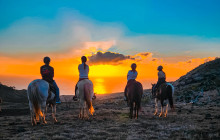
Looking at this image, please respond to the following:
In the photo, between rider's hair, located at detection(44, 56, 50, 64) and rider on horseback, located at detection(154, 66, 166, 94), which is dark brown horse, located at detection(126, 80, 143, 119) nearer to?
rider on horseback, located at detection(154, 66, 166, 94)

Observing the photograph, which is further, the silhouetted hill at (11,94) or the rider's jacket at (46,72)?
the silhouetted hill at (11,94)

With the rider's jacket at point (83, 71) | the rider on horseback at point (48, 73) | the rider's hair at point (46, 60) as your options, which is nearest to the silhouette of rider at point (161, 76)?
the rider's jacket at point (83, 71)

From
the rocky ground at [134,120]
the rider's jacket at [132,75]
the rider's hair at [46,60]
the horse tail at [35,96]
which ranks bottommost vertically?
the rocky ground at [134,120]

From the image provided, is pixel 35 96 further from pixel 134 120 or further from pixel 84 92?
pixel 134 120

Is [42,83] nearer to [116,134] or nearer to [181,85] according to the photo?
[116,134]

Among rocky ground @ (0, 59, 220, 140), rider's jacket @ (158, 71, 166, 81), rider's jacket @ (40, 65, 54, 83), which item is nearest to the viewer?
rocky ground @ (0, 59, 220, 140)

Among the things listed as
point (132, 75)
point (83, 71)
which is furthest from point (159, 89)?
point (83, 71)

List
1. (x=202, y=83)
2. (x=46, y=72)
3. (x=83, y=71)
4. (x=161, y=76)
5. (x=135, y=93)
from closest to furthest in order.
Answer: (x=46, y=72) → (x=135, y=93) → (x=83, y=71) → (x=161, y=76) → (x=202, y=83)

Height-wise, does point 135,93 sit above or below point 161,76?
below

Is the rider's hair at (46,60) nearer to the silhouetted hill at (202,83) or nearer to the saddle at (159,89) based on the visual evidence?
the saddle at (159,89)

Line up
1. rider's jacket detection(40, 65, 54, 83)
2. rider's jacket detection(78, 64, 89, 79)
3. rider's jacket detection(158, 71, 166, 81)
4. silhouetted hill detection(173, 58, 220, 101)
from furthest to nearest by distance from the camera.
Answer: silhouetted hill detection(173, 58, 220, 101)
rider's jacket detection(158, 71, 166, 81)
rider's jacket detection(78, 64, 89, 79)
rider's jacket detection(40, 65, 54, 83)

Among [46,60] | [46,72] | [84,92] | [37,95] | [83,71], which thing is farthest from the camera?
[83,71]

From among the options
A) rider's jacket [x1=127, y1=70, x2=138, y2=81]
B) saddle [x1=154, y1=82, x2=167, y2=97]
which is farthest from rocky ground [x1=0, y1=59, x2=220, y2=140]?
rider's jacket [x1=127, y1=70, x2=138, y2=81]

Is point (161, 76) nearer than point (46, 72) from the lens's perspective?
No
